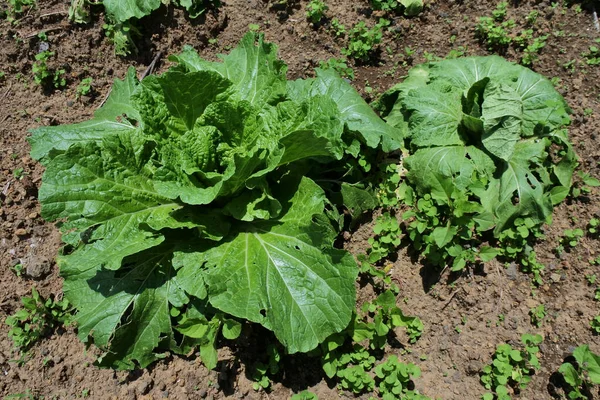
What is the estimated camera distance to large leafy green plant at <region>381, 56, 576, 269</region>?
4.11m

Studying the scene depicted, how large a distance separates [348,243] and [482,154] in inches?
55.2

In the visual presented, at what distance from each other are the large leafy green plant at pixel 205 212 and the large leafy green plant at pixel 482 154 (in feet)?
1.73

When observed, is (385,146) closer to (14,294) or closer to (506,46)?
(506,46)

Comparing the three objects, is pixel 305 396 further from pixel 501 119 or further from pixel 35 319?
pixel 501 119

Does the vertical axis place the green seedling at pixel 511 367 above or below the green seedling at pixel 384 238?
below

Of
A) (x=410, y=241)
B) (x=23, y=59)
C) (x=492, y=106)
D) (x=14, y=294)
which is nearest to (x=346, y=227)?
(x=410, y=241)

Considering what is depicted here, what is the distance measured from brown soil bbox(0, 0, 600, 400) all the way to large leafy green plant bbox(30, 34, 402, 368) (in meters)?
0.73

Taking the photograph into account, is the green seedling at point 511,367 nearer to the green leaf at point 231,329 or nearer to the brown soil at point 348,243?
the brown soil at point 348,243

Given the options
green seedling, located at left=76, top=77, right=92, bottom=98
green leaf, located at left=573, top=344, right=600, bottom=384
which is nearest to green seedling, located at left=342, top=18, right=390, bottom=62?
green seedling, located at left=76, top=77, right=92, bottom=98

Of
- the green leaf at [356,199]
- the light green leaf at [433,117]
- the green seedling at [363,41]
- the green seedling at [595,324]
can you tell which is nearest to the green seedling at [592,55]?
the light green leaf at [433,117]

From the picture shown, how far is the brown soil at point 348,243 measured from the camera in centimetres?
405

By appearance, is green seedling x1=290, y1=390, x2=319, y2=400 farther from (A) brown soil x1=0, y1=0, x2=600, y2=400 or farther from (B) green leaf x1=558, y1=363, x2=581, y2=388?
(B) green leaf x1=558, y1=363, x2=581, y2=388

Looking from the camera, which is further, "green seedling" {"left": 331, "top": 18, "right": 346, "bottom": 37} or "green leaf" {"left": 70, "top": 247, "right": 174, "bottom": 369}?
"green seedling" {"left": 331, "top": 18, "right": 346, "bottom": 37}

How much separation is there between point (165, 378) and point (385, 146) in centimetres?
267
